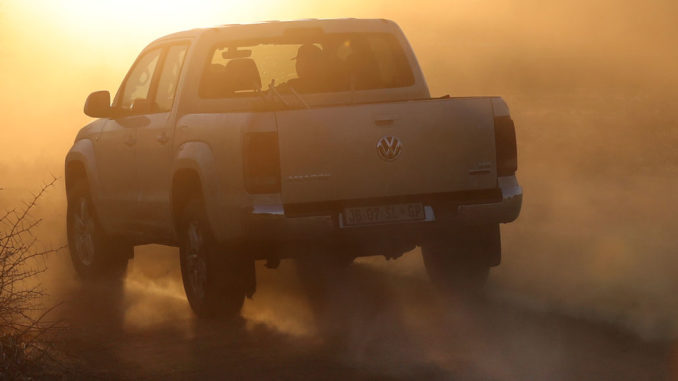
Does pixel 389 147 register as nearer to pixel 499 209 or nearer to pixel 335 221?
pixel 335 221

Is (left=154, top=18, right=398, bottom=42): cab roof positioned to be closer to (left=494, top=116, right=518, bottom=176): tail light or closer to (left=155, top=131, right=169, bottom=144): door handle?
(left=155, top=131, right=169, bottom=144): door handle

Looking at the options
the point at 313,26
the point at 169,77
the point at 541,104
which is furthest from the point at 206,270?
the point at 541,104

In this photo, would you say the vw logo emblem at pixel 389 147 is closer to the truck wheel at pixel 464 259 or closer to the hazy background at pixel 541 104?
the truck wheel at pixel 464 259

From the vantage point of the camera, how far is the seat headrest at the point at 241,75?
9516 millimetres

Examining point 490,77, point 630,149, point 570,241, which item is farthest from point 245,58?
point 490,77

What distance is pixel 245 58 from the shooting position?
9688 millimetres

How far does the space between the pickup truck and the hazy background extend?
566 millimetres

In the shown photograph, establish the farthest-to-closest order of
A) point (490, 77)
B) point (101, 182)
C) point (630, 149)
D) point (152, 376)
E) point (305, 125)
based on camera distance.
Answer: point (490, 77)
point (630, 149)
point (101, 182)
point (305, 125)
point (152, 376)

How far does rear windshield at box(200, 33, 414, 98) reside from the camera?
9.65m

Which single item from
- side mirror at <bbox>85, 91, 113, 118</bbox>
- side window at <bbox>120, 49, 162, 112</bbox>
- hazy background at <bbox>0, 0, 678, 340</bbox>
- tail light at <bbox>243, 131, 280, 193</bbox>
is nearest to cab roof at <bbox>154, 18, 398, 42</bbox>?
side window at <bbox>120, 49, 162, 112</bbox>

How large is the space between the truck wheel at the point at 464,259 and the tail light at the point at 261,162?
1.21 metres

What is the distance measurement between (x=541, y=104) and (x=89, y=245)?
2569 centimetres

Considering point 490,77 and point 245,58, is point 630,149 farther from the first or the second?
point 490,77

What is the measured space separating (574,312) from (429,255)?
1692 millimetres
